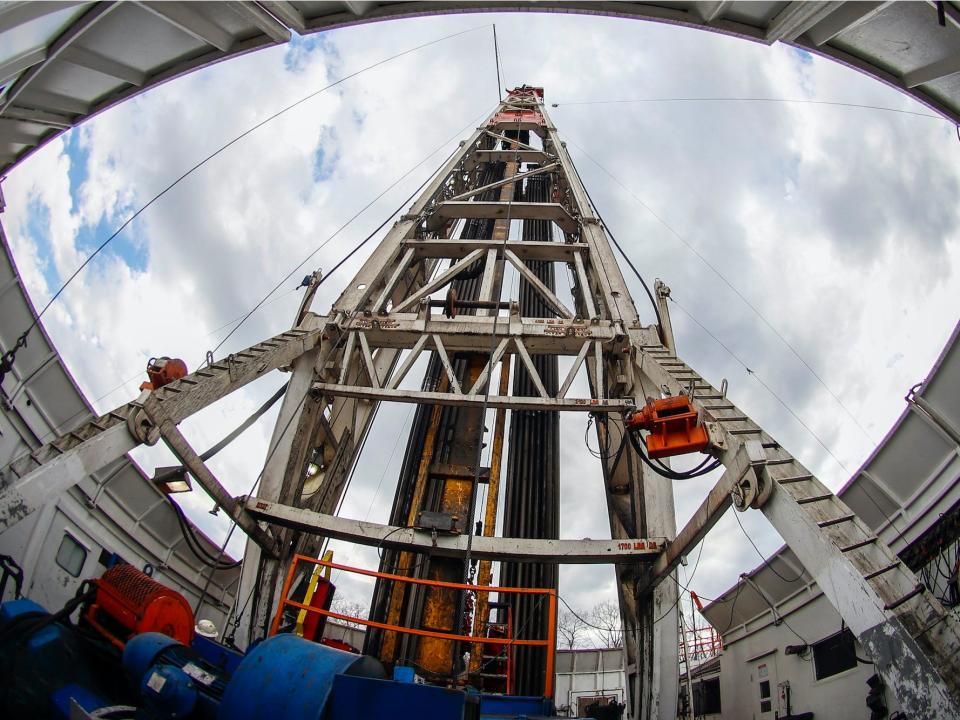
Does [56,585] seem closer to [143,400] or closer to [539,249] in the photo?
[143,400]

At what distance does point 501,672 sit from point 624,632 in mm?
1993

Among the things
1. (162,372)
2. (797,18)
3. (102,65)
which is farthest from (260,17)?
(797,18)

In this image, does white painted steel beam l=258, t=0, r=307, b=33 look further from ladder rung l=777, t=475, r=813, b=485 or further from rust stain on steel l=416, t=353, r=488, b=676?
ladder rung l=777, t=475, r=813, b=485

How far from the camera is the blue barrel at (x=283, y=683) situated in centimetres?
235

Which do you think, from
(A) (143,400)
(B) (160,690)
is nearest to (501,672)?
(B) (160,690)

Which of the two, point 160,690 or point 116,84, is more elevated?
point 116,84

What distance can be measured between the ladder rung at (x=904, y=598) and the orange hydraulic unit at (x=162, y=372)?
15.2ft

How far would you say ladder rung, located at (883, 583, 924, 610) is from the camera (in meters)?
2.29

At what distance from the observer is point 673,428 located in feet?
12.3

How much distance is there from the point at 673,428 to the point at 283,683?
2828 mm

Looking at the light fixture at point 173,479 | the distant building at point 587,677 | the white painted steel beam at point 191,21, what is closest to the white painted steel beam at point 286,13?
the white painted steel beam at point 191,21

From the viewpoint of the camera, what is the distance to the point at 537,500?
24.4 ft

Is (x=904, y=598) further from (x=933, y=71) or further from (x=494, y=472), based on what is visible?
(x=494, y=472)

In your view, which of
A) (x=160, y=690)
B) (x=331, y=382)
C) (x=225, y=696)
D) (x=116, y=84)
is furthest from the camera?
(x=331, y=382)
